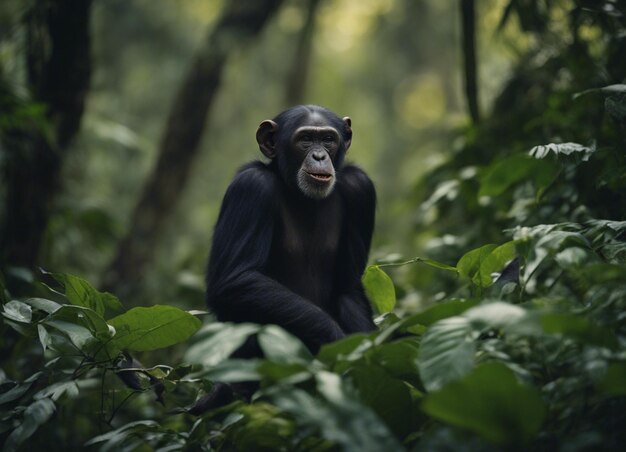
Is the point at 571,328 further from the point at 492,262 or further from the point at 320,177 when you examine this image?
the point at 320,177

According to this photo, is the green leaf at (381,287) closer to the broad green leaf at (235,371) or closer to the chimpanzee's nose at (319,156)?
the chimpanzee's nose at (319,156)

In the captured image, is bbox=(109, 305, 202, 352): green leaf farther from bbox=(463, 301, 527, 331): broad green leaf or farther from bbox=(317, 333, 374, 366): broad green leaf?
bbox=(463, 301, 527, 331): broad green leaf

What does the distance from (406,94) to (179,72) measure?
40.2 ft

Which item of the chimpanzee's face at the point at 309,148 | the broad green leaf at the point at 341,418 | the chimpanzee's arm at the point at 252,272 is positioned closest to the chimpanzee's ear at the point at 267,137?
the chimpanzee's face at the point at 309,148

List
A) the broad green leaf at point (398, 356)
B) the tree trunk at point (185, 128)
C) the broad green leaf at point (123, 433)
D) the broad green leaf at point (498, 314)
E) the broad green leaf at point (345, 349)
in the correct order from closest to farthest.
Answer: the broad green leaf at point (498, 314)
the broad green leaf at point (345, 349)
the broad green leaf at point (398, 356)
the broad green leaf at point (123, 433)
the tree trunk at point (185, 128)

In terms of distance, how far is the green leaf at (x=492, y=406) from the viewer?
1888mm

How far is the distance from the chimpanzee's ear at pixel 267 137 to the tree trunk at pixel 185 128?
4365 millimetres

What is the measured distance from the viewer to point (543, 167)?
343 centimetres

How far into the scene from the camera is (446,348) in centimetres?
217

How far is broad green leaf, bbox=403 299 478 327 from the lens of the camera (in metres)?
2.42

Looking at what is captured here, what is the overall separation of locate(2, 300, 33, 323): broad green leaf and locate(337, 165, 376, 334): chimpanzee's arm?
1736 millimetres

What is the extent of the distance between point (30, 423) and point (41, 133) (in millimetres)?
3402

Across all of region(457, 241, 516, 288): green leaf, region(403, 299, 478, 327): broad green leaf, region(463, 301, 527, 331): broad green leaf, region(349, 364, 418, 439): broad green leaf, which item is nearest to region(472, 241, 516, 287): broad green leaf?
region(457, 241, 516, 288): green leaf

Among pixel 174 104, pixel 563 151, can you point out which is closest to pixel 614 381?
pixel 563 151
